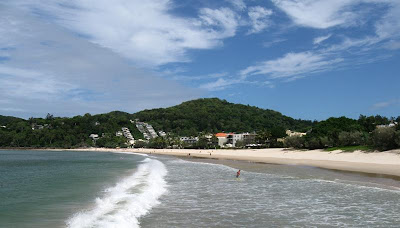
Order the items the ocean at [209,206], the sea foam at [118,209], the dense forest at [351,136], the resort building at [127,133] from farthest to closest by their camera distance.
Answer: the resort building at [127,133]
the dense forest at [351,136]
the ocean at [209,206]
the sea foam at [118,209]

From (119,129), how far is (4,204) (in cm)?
16826

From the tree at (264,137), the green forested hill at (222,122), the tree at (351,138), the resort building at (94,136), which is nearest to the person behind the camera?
the tree at (351,138)

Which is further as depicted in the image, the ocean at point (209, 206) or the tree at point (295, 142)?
the tree at point (295, 142)

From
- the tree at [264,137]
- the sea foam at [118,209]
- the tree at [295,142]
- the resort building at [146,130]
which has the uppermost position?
the resort building at [146,130]

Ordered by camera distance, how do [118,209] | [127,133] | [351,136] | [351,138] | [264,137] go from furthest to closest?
[127,133] < [264,137] < [351,138] < [351,136] < [118,209]

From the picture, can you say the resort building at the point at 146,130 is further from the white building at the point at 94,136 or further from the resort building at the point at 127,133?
the white building at the point at 94,136

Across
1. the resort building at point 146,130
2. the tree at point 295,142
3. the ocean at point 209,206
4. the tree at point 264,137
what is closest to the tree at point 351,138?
the tree at point 295,142

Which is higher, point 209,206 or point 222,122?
point 222,122

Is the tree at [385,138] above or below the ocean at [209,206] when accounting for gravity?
above

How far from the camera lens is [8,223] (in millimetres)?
10555

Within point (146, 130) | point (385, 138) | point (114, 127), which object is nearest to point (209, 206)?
point (385, 138)

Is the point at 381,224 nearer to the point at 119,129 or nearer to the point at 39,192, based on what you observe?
the point at 39,192

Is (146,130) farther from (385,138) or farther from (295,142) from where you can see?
(385,138)

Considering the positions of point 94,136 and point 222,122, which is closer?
point 94,136
